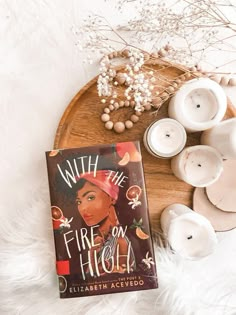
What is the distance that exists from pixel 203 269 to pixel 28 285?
259 mm

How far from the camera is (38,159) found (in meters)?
0.69

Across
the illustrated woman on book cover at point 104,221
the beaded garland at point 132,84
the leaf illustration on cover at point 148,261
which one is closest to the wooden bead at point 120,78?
the beaded garland at point 132,84

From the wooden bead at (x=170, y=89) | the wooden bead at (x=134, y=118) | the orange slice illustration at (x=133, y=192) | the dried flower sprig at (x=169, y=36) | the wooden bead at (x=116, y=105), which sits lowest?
the orange slice illustration at (x=133, y=192)

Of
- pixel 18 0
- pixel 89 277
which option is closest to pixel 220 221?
pixel 89 277

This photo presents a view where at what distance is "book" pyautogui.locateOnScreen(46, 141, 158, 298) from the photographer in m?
0.64

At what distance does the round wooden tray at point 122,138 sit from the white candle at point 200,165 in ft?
0.15

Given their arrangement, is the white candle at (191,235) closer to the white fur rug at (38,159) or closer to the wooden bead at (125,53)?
the white fur rug at (38,159)

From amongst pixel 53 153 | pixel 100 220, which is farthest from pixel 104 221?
pixel 53 153

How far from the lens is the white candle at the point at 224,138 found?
0.58 m

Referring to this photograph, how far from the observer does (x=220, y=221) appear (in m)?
0.67

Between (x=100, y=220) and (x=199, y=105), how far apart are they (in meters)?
0.21

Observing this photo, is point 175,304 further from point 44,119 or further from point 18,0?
point 18,0

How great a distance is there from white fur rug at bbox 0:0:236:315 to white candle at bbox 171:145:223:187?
0.37 ft

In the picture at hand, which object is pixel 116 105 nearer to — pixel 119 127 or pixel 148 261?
pixel 119 127
